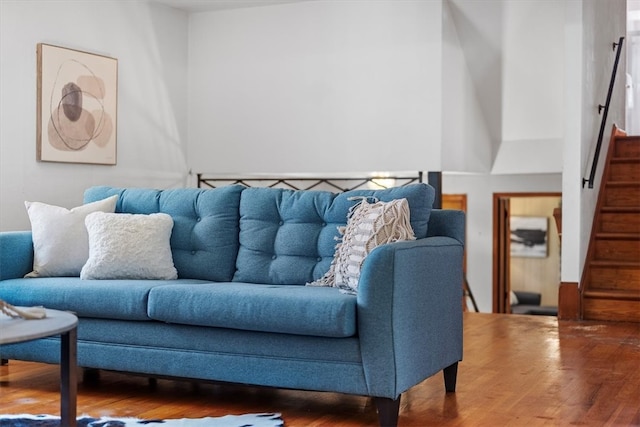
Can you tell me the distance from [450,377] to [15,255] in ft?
6.95

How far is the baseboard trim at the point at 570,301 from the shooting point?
602 cm

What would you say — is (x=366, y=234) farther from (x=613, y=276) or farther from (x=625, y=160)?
(x=625, y=160)

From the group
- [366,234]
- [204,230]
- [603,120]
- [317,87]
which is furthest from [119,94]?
[603,120]

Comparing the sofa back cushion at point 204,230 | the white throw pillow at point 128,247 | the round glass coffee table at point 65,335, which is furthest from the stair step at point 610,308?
the round glass coffee table at point 65,335

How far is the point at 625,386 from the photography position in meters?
3.93

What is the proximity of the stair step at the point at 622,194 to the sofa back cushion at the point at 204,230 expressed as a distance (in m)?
3.79

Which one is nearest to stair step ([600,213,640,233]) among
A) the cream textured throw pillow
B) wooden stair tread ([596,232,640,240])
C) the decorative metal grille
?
wooden stair tread ([596,232,640,240])

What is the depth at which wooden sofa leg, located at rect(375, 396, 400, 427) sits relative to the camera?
3.10 metres

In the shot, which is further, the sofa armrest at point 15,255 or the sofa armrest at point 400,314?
the sofa armrest at point 15,255

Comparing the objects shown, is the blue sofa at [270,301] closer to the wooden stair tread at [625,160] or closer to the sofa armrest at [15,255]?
the sofa armrest at [15,255]

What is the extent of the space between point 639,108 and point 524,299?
3203 mm

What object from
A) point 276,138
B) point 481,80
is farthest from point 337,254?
point 481,80

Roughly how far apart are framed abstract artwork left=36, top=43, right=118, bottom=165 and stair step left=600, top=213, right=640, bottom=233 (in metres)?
3.75

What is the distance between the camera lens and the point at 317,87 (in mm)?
6672
